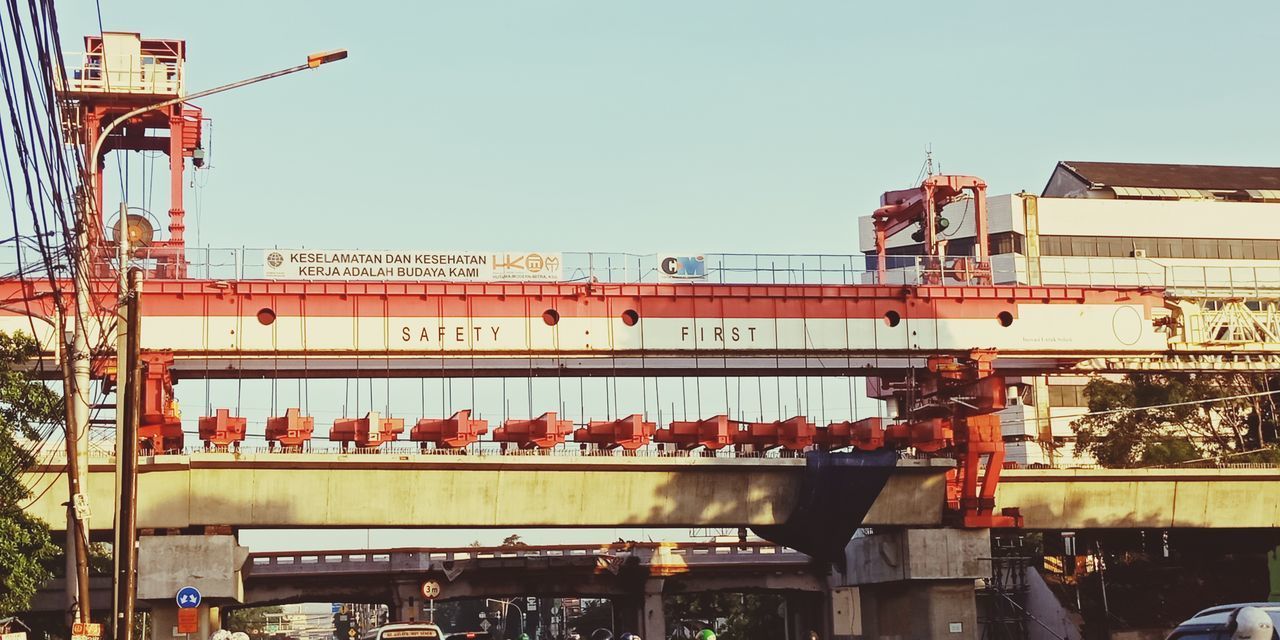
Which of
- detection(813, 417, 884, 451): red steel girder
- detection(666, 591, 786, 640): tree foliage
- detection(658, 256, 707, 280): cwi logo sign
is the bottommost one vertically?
detection(666, 591, 786, 640): tree foliage

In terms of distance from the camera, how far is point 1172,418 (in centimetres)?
7269

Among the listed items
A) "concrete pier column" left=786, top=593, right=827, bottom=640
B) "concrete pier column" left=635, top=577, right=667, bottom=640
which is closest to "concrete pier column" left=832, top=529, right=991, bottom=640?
"concrete pier column" left=635, top=577, right=667, bottom=640

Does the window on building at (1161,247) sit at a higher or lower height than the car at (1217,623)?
higher

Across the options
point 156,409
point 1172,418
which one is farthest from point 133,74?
point 1172,418

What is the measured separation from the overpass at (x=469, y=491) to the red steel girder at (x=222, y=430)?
0.45 metres

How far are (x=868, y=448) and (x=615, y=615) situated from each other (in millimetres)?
37783

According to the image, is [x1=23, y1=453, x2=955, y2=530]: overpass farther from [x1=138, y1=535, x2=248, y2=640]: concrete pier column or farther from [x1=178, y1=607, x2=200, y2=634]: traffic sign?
[x1=178, y1=607, x2=200, y2=634]: traffic sign

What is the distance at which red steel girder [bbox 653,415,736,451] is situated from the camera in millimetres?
51594

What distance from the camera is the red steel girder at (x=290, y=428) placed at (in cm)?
4806

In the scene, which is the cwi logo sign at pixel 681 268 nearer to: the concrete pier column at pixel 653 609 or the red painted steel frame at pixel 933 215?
the red painted steel frame at pixel 933 215

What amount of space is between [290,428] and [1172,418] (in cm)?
4423

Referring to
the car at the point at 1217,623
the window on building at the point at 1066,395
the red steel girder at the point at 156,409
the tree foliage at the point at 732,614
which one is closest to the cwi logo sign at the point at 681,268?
the red steel girder at the point at 156,409

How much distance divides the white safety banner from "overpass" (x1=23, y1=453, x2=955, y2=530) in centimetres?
590

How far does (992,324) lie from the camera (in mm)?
52188
